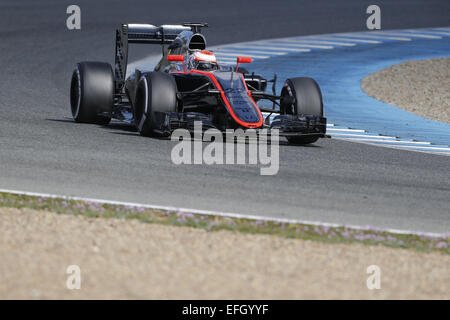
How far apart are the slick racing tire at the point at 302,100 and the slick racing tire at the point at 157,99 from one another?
175 cm

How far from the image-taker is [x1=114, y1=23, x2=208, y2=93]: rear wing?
14148 millimetres

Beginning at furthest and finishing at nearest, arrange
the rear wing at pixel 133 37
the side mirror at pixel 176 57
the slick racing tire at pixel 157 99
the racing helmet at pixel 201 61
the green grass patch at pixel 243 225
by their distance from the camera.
Result: the rear wing at pixel 133 37 < the racing helmet at pixel 201 61 < the side mirror at pixel 176 57 < the slick racing tire at pixel 157 99 < the green grass patch at pixel 243 225

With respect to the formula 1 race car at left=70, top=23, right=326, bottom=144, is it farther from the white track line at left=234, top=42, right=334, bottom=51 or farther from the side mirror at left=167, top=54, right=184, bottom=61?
the white track line at left=234, top=42, right=334, bottom=51

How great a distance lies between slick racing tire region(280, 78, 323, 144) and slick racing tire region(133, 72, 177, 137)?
5.75 ft

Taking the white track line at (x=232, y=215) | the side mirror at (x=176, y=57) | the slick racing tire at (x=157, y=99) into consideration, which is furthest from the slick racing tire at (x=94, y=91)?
the white track line at (x=232, y=215)

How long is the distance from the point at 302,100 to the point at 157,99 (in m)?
2.14

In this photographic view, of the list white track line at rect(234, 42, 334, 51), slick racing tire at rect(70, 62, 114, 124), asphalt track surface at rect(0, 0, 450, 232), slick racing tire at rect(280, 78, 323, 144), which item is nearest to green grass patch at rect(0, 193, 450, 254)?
asphalt track surface at rect(0, 0, 450, 232)

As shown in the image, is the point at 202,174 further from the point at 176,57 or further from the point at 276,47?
the point at 276,47

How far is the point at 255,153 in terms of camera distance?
11.0 metres

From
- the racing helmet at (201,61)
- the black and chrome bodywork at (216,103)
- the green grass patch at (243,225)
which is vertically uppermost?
the racing helmet at (201,61)

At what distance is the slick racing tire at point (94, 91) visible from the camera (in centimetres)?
1282

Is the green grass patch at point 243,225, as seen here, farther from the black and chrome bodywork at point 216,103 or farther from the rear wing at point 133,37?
the rear wing at point 133,37

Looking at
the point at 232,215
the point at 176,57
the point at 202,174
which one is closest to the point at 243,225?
the point at 232,215

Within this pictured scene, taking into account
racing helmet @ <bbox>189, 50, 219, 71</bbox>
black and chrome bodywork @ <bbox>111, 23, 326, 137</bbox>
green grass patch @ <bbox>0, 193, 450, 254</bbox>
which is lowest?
green grass patch @ <bbox>0, 193, 450, 254</bbox>
